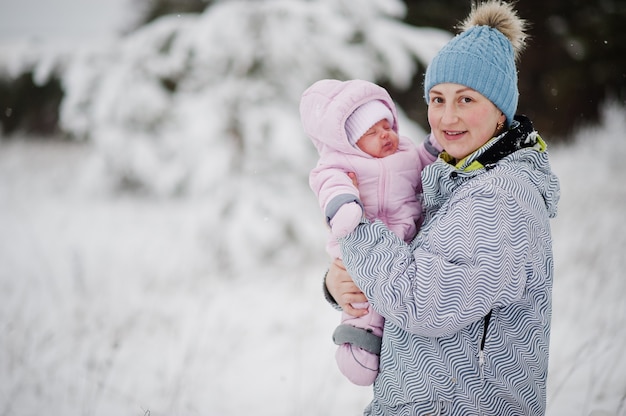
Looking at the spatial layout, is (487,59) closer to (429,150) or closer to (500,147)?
(500,147)

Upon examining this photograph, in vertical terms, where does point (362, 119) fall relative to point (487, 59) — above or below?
below

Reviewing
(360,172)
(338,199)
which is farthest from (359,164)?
(338,199)

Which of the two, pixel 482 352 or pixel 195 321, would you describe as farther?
pixel 195 321

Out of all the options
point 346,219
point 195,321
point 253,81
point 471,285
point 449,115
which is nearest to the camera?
point 471,285

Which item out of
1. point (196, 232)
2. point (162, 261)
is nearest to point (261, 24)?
point (196, 232)

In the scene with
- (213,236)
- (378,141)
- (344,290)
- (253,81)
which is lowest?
(213,236)

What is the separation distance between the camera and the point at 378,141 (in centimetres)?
187

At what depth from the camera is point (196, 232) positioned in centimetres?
593

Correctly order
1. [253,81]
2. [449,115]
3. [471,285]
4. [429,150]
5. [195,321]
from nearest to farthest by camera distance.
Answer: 1. [471,285]
2. [449,115]
3. [429,150]
4. [195,321]
5. [253,81]

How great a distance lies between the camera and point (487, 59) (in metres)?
1.63

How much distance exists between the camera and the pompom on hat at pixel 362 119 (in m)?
1.84

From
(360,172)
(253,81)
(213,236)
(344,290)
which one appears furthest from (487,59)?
(213,236)

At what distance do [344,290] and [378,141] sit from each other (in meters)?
0.57

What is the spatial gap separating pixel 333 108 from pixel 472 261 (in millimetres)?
730
